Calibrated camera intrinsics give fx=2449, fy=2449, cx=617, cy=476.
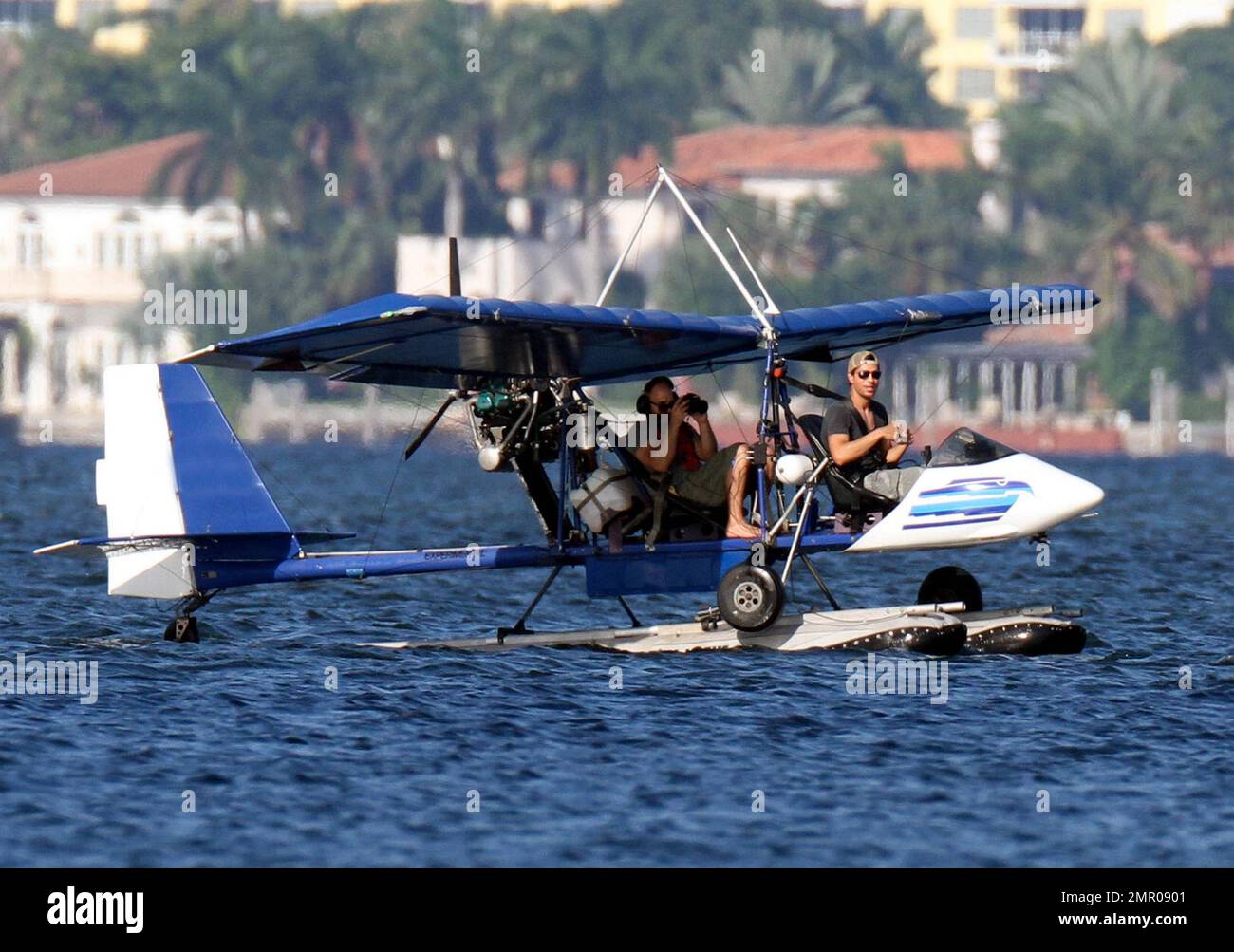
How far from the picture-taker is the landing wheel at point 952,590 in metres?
18.9

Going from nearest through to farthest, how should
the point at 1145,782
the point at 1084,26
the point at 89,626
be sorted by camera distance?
the point at 1145,782 → the point at 89,626 → the point at 1084,26

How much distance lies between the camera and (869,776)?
1412 centimetres

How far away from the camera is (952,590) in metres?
18.9

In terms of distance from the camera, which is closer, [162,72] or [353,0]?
[162,72]

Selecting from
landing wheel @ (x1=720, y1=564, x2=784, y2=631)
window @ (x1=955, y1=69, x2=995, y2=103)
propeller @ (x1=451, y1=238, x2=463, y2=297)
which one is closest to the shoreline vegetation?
window @ (x1=955, y1=69, x2=995, y2=103)

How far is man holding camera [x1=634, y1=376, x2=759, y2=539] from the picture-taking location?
18344 millimetres

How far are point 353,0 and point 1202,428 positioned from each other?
4945 cm

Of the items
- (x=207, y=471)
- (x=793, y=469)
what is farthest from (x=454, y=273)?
(x=207, y=471)

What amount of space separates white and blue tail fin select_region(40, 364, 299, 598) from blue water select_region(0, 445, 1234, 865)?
0.74 metres

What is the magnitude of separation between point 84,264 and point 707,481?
298 ft

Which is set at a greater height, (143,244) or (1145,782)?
(143,244)

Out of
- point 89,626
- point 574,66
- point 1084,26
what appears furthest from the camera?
point 1084,26
